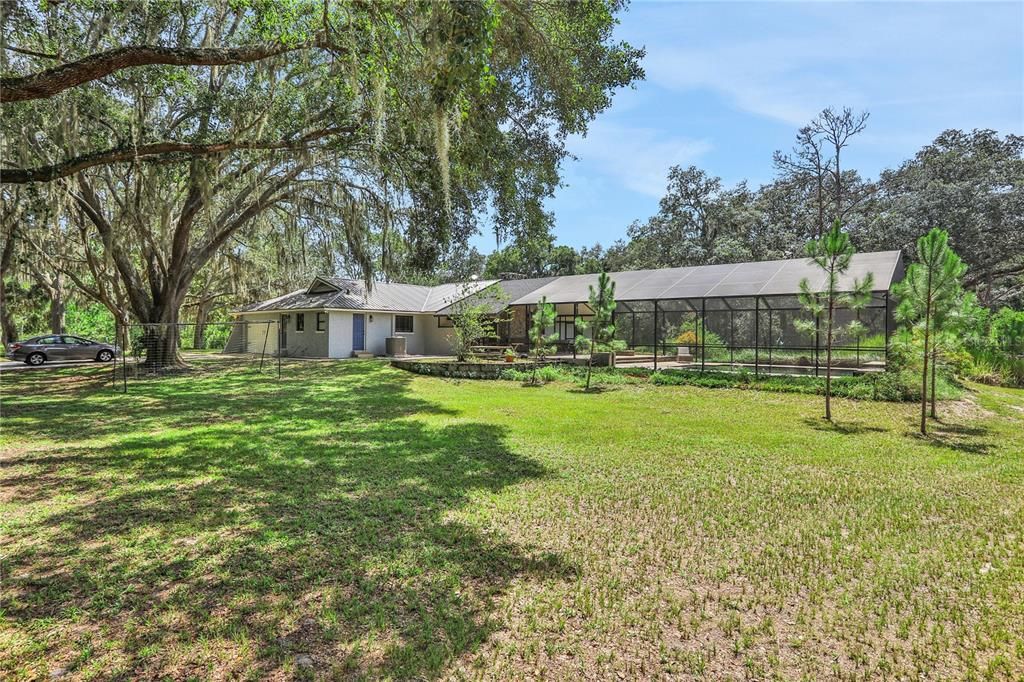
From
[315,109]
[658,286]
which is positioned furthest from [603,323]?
[315,109]

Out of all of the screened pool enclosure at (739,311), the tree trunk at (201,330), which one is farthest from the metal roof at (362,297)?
the screened pool enclosure at (739,311)

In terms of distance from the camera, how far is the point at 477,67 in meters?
4.20

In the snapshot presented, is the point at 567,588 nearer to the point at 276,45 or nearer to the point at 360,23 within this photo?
the point at 360,23

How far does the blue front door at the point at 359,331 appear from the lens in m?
23.8

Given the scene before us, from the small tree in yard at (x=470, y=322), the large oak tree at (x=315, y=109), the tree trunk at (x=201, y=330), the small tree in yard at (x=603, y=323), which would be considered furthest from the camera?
A: the tree trunk at (x=201, y=330)

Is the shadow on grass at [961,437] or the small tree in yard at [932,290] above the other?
the small tree in yard at [932,290]

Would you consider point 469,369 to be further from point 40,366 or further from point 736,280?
point 40,366

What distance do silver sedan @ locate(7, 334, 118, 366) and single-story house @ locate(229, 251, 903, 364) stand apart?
6.01 meters

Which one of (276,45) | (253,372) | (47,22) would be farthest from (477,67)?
(253,372)

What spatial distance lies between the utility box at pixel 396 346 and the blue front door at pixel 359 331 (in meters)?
1.11

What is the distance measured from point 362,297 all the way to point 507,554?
22.2 meters

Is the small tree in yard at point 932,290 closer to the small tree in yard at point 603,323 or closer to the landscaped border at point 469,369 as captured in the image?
the small tree in yard at point 603,323

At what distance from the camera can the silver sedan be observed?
1886 centimetres

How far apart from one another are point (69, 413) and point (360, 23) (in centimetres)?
881
